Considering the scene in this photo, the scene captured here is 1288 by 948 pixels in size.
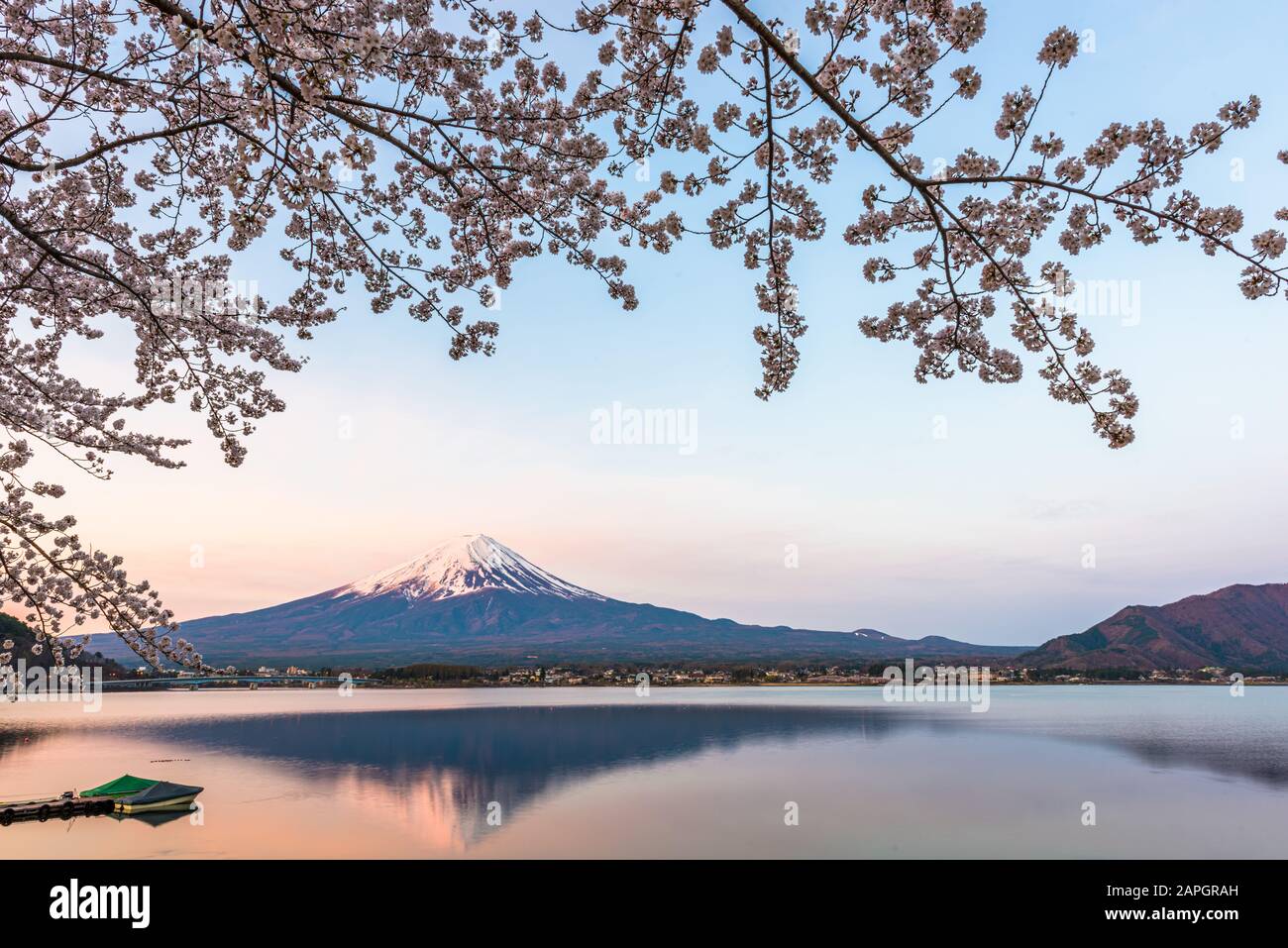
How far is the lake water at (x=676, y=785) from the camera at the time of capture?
25062mm

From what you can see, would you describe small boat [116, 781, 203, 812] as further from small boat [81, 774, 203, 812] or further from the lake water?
the lake water

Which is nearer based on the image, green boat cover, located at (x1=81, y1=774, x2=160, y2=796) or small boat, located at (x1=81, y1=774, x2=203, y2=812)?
small boat, located at (x1=81, y1=774, x2=203, y2=812)

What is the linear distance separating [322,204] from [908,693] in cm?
12785

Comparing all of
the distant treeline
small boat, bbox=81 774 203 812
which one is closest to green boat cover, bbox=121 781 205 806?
small boat, bbox=81 774 203 812

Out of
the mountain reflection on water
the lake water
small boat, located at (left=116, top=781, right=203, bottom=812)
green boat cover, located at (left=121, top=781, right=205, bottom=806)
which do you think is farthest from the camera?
the mountain reflection on water

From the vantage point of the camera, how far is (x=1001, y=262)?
426cm

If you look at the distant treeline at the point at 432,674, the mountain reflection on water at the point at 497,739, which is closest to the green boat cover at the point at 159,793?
the mountain reflection on water at the point at 497,739

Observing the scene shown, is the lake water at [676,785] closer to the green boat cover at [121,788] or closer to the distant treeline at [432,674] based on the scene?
the green boat cover at [121,788]

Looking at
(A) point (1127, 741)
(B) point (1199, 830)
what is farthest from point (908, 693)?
(B) point (1199, 830)

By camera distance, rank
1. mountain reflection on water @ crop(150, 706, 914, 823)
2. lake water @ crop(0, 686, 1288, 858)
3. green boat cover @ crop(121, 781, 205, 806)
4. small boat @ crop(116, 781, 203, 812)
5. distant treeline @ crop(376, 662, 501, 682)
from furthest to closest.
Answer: distant treeline @ crop(376, 662, 501, 682)
mountain reflection on water @ crop(150, 706, 914, 823)
green boat cover @ crop(121, 781, 205, 806)
small boat @ crop(116, 781, 203, 812)
lake water @ crop(0, 686, 1288, 858)

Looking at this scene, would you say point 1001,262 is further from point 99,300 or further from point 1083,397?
point 99,300

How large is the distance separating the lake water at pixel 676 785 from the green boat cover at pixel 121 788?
4.13 feet

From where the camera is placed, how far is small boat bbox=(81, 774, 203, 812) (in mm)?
26938

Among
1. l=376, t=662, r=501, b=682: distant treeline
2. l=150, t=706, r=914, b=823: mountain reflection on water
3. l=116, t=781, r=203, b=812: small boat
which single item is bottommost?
l=376, t=662, r=501, b=682: distant treeline
